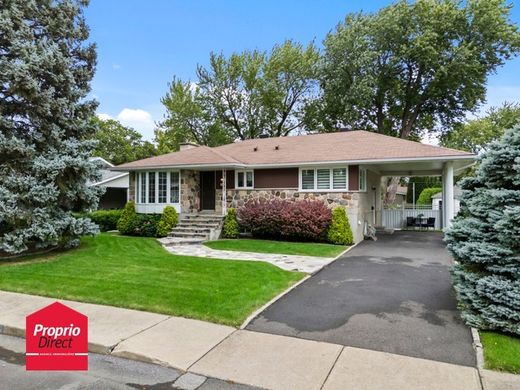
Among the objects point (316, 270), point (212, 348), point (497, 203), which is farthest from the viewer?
point (316, 270)

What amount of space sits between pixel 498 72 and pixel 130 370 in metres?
28.3

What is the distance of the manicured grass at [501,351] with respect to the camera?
3.54 m

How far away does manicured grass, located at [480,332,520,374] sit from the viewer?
3.54m

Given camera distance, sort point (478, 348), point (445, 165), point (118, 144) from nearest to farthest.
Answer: point (478, 348)
point (445, 165)
point (118, 144)

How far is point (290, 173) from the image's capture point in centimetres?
1430

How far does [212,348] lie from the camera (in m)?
4.07

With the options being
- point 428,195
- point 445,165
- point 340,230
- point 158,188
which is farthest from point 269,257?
point 428,195

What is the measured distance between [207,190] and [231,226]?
246 centimetres

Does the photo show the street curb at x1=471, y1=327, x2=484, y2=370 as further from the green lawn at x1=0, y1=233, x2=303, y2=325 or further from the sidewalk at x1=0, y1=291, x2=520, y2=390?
the green lawn at x1=0, y1=233, x2=303, y2=325

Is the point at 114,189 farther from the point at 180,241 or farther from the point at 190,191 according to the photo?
the point at 180,241

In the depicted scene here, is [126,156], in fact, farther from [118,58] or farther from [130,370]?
[130,370]

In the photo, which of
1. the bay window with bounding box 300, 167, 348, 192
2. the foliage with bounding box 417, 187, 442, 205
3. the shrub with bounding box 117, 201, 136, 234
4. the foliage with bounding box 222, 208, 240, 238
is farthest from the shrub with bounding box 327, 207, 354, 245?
the foliage with bounding box 417, 187, 442, 205

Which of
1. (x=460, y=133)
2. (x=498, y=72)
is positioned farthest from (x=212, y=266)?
(x=460, y=133)

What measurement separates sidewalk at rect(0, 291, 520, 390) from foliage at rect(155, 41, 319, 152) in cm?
2467
